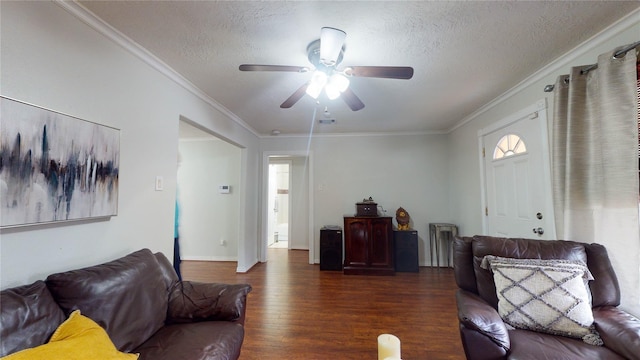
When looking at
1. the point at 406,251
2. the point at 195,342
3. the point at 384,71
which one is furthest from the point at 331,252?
the point at 384,71

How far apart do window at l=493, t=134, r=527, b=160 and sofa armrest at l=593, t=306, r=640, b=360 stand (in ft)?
5.31

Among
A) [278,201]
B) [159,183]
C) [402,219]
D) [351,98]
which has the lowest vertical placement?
[402,219]

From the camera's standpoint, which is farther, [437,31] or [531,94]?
[531,94]

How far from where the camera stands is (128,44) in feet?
5.94

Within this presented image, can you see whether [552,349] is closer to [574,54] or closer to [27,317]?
[574,54]

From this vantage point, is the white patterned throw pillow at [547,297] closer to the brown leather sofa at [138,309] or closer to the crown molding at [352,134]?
the brown leather sofa at [138,309]

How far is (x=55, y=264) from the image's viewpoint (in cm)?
137

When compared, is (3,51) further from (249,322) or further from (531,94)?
(531,94)

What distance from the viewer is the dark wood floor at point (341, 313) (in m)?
2.04

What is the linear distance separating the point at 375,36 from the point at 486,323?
1922mm

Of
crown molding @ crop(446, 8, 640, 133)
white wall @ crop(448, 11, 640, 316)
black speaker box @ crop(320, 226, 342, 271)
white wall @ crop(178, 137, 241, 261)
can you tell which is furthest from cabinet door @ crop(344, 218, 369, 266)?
crown molding @ crop(446, 8, 640, 133)

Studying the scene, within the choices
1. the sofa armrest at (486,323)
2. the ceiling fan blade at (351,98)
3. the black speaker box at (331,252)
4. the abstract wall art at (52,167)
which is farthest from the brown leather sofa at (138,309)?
the black speaker box at (331,252)

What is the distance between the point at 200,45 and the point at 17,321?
1.85 metres

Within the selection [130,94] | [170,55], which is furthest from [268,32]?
[130,94]
